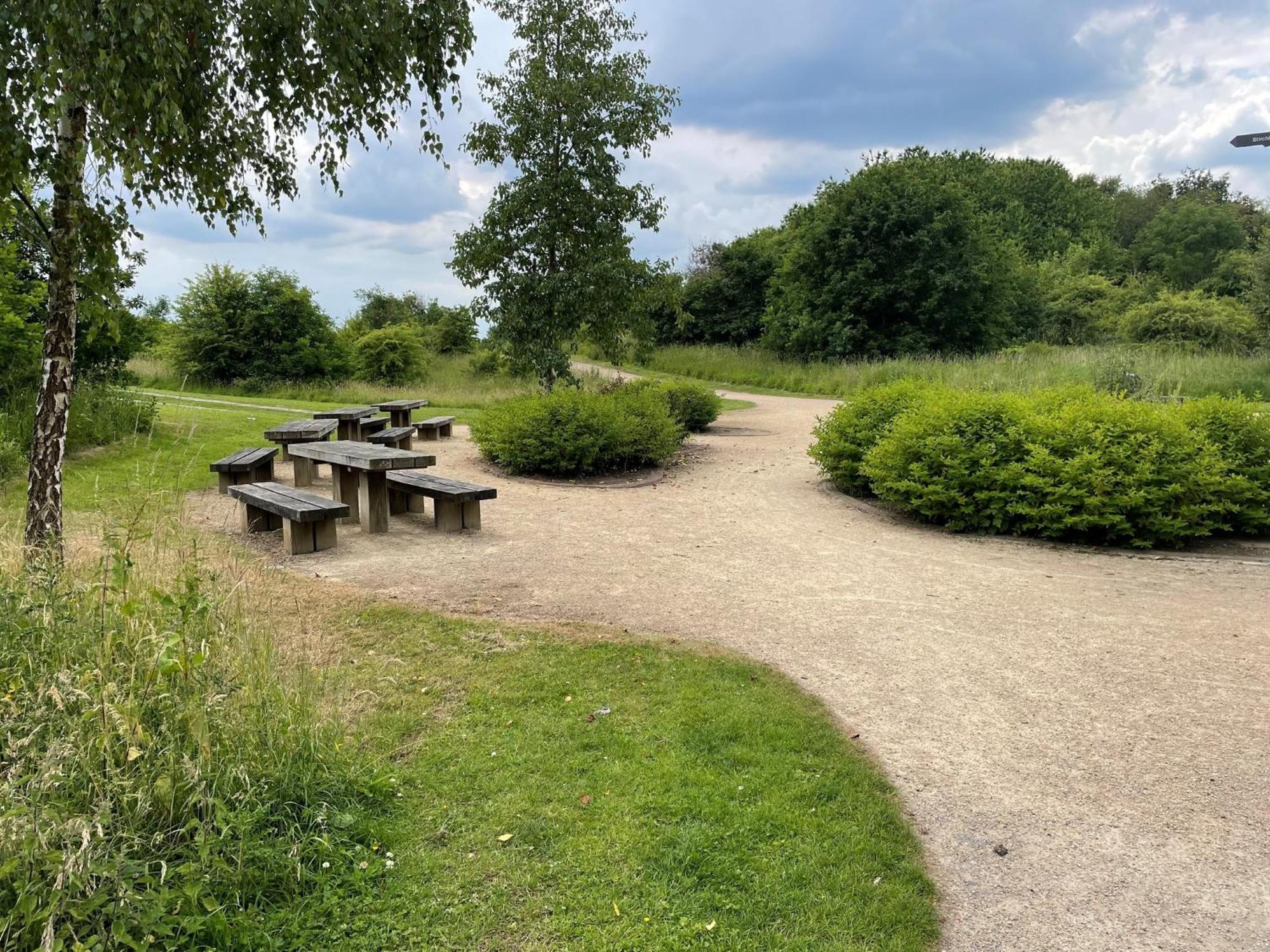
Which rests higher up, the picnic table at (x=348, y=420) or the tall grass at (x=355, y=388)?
the tall grass at (x=355, y=388)

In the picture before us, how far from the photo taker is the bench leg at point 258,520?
674 cm

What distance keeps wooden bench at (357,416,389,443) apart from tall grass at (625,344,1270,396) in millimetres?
7871

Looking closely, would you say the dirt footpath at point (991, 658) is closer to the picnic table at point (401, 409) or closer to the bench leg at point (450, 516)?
the bench leg at point (450, 516)

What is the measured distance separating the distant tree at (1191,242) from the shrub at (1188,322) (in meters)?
20.9

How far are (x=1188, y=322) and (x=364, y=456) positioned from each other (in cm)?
3035

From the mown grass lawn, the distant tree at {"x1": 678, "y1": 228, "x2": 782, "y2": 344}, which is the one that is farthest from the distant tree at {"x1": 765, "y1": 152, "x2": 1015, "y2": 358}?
the mown grass lawn

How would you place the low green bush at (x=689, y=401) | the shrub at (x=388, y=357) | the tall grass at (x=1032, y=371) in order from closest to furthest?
the tall grass at (x=1032, y=371) < the low green bush at (x=689, y=401) < the shrub at (x=388, y=357)

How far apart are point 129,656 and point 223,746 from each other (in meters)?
0.58

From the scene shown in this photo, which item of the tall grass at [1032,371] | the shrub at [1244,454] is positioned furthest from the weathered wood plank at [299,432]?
the shrub at [1244,454]

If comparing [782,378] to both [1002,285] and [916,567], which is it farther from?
[916,567]

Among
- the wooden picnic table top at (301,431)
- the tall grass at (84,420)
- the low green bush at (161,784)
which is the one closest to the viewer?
the low green bush at (161,784)

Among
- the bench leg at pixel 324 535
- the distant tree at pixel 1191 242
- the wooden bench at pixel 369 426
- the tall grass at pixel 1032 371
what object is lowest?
the bench leg at pixel 324 535

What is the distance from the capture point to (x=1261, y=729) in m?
3.58

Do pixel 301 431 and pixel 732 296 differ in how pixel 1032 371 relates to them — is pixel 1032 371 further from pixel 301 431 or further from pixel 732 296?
pixel 732 296
